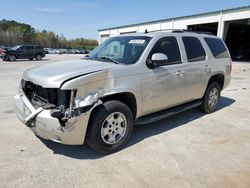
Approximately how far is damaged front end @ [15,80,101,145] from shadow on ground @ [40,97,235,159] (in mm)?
431

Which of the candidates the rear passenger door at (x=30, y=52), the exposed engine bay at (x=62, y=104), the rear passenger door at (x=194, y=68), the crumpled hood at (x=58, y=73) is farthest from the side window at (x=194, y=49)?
the rear passenger door at (x=30, y=52)

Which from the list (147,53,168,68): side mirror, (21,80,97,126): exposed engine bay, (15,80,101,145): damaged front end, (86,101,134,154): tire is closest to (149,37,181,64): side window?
(147,53,168,68): side mirror

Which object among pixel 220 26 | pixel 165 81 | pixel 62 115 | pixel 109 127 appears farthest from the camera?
pixel 220 26

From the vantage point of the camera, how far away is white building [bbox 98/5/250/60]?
2849 centimetres

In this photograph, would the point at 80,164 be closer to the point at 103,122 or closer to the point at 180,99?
the point at 103,122

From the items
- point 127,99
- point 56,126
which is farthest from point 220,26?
point 56,126

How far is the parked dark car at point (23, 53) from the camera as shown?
2580cm

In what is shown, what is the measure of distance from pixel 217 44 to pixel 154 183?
445 cm

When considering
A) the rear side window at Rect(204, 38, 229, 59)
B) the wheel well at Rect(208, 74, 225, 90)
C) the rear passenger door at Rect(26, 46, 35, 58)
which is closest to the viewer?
the rear side window at Rect(204, 38, 229, 59)

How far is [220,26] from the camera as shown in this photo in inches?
1163

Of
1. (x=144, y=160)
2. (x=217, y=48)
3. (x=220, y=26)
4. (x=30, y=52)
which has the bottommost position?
(x=144, y=160)

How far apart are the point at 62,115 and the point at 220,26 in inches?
1196

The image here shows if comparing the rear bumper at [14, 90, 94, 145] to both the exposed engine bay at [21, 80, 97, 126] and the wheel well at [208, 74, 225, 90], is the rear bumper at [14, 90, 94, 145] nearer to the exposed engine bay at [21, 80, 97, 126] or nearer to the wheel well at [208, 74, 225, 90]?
the exposed engine bay at [21, 80, 97, 126]

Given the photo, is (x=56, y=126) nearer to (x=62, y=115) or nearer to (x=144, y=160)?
(x=62, y=115)
